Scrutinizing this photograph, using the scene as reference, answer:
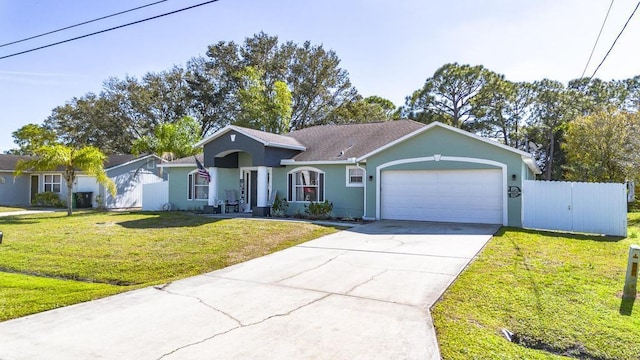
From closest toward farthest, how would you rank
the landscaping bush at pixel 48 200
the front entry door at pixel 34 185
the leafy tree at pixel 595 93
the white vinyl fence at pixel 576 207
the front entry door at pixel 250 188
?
1. the white vinyl fence at pixel 576 207
2. the front entry door at pixel 250 188
3. the landscaping bush at pixel 48 200
4. the front entry door at pixel 34 185
5. the leafy tree at pixel 595 93

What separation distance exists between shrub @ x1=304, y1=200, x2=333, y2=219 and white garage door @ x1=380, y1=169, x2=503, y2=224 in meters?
2.18

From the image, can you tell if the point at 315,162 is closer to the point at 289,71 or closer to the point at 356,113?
the point at 356,113

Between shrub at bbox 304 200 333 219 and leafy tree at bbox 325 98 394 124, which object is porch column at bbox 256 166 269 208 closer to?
shrub at bbox 304 200 333 219

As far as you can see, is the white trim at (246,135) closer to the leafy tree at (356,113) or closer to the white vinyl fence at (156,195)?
the white vinyl fence at (156,195)

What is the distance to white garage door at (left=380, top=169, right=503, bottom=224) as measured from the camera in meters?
13.8

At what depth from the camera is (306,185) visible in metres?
17.5

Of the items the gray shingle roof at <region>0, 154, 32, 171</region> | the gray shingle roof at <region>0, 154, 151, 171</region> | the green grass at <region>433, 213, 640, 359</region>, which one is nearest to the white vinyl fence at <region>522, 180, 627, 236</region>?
the green grass at <region>433, 213, 640, 359</region>

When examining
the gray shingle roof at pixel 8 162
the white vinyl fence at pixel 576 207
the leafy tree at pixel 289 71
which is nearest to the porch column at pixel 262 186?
the white vinyl fence at pixel 576 207

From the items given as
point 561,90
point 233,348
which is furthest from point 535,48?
point 561,90

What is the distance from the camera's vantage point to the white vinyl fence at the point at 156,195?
21562 mm

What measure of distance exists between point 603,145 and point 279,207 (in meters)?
20.7

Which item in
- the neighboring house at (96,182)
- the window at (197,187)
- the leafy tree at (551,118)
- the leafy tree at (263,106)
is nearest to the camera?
the window at (197,187)

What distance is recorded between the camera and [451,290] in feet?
19.9

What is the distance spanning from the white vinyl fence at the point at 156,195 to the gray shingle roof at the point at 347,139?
763 centimetres
